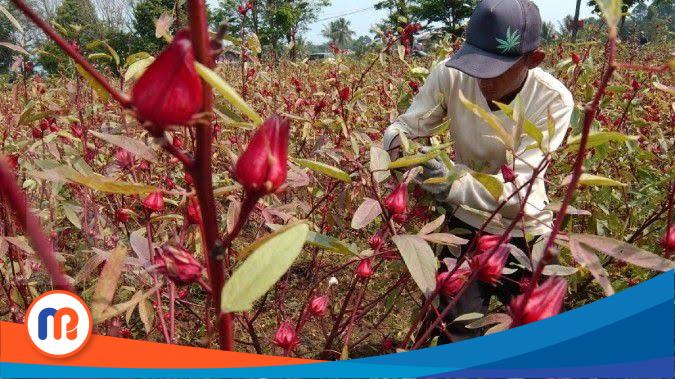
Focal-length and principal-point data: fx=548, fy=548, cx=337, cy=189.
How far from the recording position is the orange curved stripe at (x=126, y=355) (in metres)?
0.44

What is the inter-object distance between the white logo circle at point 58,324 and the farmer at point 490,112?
3.21ft

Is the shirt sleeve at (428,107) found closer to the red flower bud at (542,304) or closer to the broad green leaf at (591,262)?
the broad green leaf at (591,262)

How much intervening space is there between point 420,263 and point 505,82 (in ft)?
3.22

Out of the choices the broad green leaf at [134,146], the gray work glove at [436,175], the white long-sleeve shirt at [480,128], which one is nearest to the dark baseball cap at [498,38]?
the white long-sleeve shirt at [480,128]

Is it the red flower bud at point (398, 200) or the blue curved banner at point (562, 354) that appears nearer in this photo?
the blue curved banner at point (562, 354)

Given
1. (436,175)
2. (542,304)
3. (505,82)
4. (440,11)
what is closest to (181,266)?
(542,304)

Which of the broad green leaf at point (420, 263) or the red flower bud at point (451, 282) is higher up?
the broad green leaf at point (420, 263)

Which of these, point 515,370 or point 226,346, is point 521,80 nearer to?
point 515,370

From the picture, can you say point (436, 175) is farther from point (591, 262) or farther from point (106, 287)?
point (106, 287)

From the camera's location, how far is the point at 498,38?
1.50 m

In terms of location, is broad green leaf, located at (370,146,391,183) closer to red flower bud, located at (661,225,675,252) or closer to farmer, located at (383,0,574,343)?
farmer, located at (383,0,574,343)

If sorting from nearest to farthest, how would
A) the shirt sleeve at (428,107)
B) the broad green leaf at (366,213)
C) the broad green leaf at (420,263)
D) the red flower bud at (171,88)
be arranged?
the red flower bud at (171,88)
the broad green leaf at (420,263)
the broad green leaf at (366,213)
the shirt sleeve at (428,107)

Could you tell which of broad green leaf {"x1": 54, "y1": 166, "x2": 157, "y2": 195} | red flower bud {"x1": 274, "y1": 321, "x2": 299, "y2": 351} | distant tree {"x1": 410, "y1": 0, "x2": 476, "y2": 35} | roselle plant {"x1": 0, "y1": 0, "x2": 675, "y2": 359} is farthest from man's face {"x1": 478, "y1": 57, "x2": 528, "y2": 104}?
distant tree {"x1": 410, "y1": 0, "x2": 476, "y2": 35}

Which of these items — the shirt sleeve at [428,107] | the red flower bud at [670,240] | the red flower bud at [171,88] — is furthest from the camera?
the shirt sleeve at [428,107]
